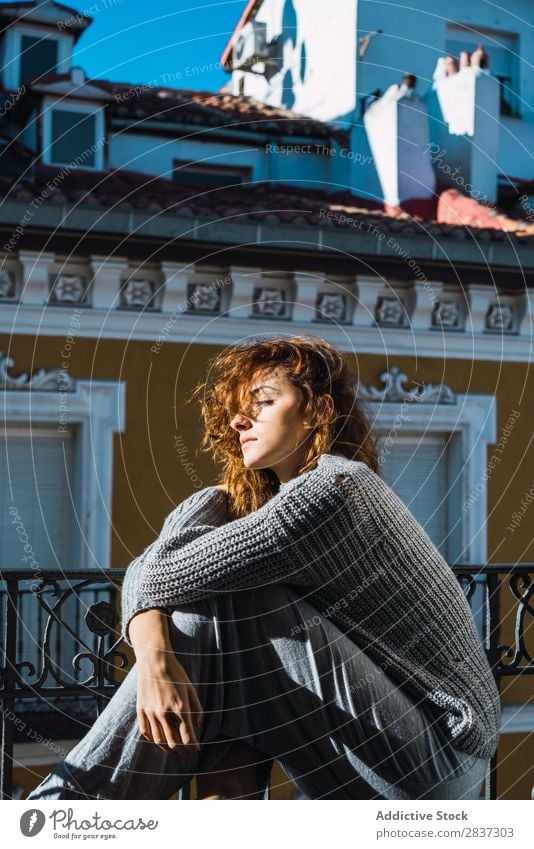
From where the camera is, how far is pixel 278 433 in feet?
6.13

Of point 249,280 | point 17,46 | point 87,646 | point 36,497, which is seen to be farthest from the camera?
point 17,46

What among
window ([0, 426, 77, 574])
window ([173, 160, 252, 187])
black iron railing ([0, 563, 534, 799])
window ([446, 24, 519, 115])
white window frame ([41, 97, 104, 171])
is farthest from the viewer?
window ([446, 24, 519, 115])

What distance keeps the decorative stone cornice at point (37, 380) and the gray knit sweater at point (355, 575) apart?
3.81 metres

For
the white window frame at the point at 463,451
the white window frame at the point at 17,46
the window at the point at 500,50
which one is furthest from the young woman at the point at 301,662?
the window at the point at 500,50

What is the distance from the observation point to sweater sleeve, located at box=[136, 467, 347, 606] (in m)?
1.67

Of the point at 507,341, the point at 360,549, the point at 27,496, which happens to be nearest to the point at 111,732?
the point at 360,549

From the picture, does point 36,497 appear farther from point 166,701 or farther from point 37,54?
point 166,701

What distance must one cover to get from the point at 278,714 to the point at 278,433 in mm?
432

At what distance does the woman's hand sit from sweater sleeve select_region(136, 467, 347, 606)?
0.30ft

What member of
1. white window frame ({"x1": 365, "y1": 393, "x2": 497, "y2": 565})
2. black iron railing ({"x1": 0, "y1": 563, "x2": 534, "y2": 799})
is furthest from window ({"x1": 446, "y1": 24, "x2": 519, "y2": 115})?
black iron railing ({"x1": 0, "y1": 563, "x2": 534, "y2": 799})

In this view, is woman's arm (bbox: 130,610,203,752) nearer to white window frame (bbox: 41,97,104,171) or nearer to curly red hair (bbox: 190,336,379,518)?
curly red hair (bbox: 190,336,379,518)

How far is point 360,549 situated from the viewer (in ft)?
5.57

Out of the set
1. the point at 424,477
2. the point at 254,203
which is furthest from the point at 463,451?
the point at 254,203

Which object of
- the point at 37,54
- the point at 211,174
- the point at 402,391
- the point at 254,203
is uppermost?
the point at 37,54
